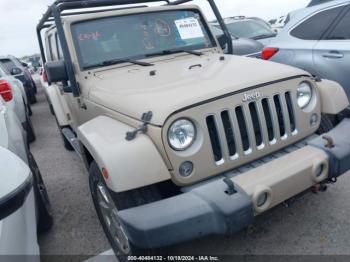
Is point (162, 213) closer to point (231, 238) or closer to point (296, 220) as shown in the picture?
point (231, 238)

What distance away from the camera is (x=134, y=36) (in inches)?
136

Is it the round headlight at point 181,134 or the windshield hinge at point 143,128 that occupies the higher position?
the windshield hinge at point 143,128

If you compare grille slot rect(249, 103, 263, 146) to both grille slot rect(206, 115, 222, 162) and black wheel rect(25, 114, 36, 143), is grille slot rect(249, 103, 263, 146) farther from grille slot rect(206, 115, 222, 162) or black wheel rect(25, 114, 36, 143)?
black wheel rect(25, 114, 36, 143)

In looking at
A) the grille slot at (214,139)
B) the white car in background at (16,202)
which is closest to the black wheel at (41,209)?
the white car in background at (16,202)

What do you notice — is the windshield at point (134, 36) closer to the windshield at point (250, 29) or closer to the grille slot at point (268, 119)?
the grille slot at point (268, 119)

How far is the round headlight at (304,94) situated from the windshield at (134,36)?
1.38 meters

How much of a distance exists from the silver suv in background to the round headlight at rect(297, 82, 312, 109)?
5.56ft

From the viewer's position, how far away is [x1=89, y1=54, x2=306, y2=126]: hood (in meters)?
2.30

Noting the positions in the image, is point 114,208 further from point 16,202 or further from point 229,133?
point 16,202

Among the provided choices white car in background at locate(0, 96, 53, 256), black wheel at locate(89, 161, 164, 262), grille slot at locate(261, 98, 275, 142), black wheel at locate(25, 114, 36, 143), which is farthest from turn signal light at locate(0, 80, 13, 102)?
grille slot at locate(261, 98, 275, 142)

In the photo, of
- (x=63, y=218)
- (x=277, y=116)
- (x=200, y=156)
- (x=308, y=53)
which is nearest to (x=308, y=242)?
(x=277, y=116)

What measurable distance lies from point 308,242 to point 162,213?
137cm

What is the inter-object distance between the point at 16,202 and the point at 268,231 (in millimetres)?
2146

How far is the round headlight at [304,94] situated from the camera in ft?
8.79
